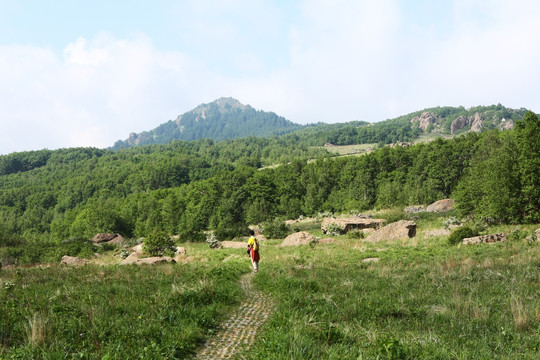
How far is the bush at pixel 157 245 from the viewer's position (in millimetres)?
29656

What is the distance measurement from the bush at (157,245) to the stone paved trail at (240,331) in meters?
21.6

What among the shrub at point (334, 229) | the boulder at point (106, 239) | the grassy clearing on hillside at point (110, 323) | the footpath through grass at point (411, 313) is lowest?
the boulder at point (106, 239)

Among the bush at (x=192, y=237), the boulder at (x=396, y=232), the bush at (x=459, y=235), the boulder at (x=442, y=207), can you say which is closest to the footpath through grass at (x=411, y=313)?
the bush at (x=459, y=235)

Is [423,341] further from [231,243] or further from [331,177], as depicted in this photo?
[331,177]

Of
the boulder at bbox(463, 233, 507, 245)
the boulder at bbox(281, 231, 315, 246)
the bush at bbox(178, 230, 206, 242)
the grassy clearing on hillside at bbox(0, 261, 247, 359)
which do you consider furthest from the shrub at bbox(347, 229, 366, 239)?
the grassy clearing on hillside at bbox(0, 261, 247, 359)

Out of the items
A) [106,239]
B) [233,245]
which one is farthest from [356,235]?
[106,239]

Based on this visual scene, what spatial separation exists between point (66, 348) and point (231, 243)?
3322 centimetres

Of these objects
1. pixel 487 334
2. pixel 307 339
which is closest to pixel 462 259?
pixel 487 334

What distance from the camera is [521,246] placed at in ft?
62.2

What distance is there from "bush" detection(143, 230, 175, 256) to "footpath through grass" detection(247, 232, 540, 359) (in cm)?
1880

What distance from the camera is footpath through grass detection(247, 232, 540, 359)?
5656mm

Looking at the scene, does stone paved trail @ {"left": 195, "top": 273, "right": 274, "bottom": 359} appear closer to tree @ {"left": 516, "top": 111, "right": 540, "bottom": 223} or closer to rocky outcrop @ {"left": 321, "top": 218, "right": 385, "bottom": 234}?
rocky outcrop @ {"left": 321, "top": 218, "right": 385, "bottom": 234}

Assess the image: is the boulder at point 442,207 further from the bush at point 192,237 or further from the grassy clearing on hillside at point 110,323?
the grassy clearing on hillside at point 110,323

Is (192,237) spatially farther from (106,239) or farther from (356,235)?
(356,235)
